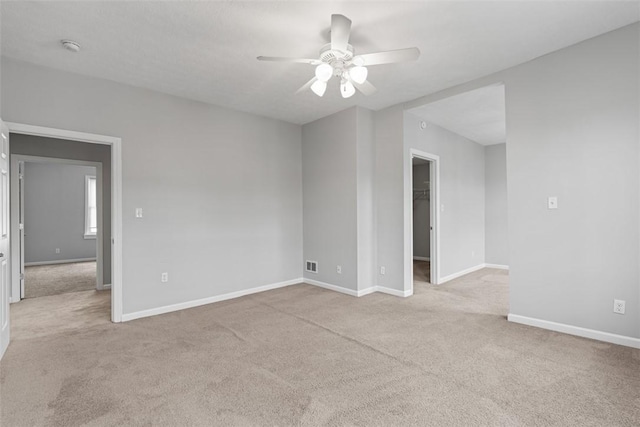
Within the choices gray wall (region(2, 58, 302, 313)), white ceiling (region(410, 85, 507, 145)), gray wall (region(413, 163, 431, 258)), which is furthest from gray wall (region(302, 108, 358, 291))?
gray wall (region(413, 163, 431, 258))

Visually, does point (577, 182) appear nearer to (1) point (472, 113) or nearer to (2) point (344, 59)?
(1) point (472, 113)

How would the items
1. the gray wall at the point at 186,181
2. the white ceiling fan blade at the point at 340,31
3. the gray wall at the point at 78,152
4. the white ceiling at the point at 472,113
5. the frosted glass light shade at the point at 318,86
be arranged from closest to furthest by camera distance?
the white ceiling fan blade at the point at 340,31, the frosted glass light shade at the point at 318,86, the gray wall at the point at 186,181, the white ceiling at the point at 472,113, the gray wall at the point at 78,152

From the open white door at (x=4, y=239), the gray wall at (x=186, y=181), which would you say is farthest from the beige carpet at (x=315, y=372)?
the gray wall at (x=186, y=181)

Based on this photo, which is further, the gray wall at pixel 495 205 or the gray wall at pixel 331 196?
the gray wall at pixel 495 205

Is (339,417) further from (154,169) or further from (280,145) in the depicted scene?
(280,145)

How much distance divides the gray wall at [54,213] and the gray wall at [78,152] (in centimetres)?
352

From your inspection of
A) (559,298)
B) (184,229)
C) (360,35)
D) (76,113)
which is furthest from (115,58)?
(559,298)

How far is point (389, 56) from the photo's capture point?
90.7 inches

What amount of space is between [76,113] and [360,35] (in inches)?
116

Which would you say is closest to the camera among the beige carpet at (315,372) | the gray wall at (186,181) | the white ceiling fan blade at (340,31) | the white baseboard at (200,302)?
the beige carpet at (315,372)

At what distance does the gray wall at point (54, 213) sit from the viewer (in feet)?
24.0

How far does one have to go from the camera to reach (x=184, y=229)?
4047 mm

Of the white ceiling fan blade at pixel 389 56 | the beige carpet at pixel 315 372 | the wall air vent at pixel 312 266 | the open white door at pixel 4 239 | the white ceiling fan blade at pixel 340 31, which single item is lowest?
the beige carpet at pixel 315 372

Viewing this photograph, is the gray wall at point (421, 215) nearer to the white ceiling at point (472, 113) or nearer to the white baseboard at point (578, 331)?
the white ceiling at point (472, 113)
